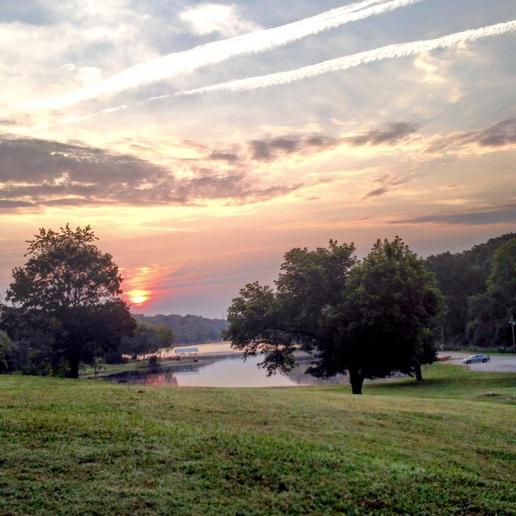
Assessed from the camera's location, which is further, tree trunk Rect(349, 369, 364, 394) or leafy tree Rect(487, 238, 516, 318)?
leafy tree Rect(487, 238, 516, 318)

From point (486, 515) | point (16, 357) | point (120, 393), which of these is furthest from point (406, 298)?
point (16, 357)

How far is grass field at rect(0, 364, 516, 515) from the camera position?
30.0 ft

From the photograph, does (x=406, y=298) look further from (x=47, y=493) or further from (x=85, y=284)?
(x=47, y=493)

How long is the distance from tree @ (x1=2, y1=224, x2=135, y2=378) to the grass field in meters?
28.1

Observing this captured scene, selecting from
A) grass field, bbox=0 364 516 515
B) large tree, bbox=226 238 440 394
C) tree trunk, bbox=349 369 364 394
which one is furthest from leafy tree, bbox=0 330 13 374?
grass field, bbox=0 364 516 515

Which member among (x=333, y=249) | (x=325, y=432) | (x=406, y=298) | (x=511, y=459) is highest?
(x=333, y=249)

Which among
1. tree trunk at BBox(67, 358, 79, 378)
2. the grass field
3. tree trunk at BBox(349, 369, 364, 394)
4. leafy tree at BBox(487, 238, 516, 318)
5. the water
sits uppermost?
leafy tree at BBox(487, 238, 516, 318)

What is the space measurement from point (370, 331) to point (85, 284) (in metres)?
23.4

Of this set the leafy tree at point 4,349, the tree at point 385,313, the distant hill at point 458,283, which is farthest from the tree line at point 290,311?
the distant hill at point 458,283

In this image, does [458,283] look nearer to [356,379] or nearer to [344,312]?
[356,379]

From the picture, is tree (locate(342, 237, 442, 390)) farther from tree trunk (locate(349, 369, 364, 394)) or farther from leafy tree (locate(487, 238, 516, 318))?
leafy tree (locate(487, 238, 516, 318))

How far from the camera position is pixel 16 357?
5844 cm

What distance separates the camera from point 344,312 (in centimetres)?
3922

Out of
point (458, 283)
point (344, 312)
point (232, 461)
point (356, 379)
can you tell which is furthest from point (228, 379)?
point (232, 461)
